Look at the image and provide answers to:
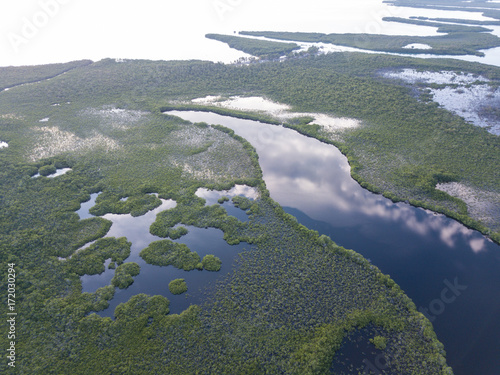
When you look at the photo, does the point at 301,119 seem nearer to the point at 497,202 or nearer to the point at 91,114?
the point at 497,202

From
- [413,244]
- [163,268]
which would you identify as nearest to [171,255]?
[163,268]

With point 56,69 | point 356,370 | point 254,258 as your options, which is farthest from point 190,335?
point 56,69

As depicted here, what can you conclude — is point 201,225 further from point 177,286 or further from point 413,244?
point 413,244

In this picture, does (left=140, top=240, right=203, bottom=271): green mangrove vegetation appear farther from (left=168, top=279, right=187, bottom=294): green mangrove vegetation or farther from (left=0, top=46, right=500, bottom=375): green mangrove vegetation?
(left=168, top=279, right=187, bottom=294): green mangrove vegetation

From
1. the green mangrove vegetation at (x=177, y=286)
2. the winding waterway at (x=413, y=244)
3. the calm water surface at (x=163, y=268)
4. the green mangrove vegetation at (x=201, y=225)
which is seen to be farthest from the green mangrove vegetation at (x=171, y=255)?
the winding waterway at (x=413, y=244)

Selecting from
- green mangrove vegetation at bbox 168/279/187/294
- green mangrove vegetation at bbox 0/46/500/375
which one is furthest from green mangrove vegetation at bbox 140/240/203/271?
green mangrove vegetation at bbox 168/279/187/294

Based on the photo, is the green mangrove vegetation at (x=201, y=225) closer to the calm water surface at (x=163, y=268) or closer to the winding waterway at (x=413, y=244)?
the calm water surface at (x=163, y=268)
